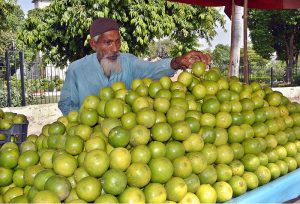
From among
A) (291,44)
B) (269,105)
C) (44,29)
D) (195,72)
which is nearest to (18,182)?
(195,72)

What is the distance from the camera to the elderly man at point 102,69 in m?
3.29

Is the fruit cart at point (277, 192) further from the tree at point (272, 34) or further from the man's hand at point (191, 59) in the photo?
the tree at point (272, 34)

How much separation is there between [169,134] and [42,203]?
0.82 meters

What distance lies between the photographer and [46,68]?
10531mm

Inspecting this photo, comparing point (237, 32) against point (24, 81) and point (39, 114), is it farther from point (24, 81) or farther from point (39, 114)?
point (24, 81)

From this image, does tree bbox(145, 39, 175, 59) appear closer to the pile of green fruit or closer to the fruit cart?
the pile of green fruit

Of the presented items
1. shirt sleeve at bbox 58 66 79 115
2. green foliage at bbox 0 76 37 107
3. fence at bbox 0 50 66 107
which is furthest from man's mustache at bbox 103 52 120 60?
green foliage at bbox 0 76 37 107

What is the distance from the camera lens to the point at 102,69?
3.47 metres

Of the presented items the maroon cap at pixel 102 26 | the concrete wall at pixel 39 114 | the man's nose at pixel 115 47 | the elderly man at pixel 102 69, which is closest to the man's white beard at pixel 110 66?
the elderly man at pixel 102 69

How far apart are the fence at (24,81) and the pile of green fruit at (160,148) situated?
7.50m

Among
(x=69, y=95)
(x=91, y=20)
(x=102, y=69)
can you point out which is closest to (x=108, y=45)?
(x=102, y=69)

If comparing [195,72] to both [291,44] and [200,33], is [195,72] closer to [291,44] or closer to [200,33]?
[200,33]

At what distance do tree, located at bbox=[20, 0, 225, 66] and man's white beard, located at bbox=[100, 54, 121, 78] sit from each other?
23.3 feet

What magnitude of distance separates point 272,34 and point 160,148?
85.2 feet
